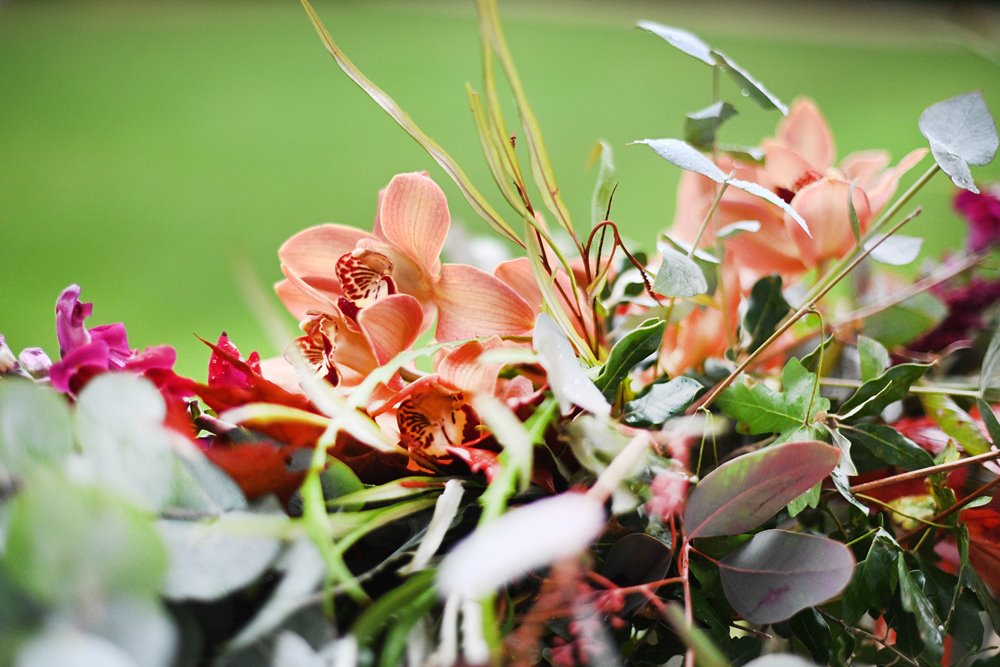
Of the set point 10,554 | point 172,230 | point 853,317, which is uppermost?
point 172,230

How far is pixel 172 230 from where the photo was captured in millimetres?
1583

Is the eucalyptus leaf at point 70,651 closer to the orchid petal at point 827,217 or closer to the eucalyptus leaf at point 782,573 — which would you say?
the eucalyptus leaf at point 782,573

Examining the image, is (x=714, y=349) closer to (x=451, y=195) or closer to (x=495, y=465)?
(x=495, y=465)

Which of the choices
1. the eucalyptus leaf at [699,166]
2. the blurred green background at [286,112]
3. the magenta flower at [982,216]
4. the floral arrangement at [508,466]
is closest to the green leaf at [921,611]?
the floral arrangement at [508,466]

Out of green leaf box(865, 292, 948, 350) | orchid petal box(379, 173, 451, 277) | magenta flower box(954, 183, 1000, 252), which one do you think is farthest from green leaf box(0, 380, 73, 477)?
magenta flower box(954, 183, 1000, 252)

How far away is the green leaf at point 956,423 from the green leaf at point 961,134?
0.26 feet

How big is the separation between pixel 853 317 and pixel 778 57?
2.48 meters

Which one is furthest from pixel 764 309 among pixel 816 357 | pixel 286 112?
pixel 286 112

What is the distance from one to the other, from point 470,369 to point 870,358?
140 millimetres

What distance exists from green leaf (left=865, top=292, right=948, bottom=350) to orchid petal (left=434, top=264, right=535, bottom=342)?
7.5 inches

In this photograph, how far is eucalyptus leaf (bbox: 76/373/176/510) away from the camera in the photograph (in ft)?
0.65

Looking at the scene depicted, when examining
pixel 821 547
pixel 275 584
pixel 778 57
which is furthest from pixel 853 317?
pixel 778 57

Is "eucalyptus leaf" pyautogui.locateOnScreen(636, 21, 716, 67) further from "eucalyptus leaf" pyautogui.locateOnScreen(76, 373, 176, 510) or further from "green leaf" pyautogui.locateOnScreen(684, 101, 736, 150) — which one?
"eucalyptus leaf" pyautogui.locateOnScreen(76, 373, 176, 510)

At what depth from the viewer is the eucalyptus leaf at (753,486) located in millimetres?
226
